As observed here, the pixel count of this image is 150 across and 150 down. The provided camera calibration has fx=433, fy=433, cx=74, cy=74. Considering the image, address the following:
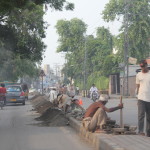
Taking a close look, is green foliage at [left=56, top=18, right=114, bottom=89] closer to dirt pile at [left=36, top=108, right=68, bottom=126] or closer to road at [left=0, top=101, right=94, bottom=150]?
dirt pile at [left=36, top=108, right=68, bottom=126]

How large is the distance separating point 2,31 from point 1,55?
58.9 feet

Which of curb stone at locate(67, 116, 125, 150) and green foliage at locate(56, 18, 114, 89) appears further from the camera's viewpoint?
green foliage at locate(56, 18, 114, 89)

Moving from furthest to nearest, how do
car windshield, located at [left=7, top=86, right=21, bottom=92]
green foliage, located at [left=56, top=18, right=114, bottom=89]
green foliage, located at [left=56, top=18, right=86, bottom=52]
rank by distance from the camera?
green foliage, located at [left=56, top=18, right=86, bottom=52] < green foliage, located at [left=56, top=18, right=114, bottom=89] < car windshield, located at [left=7, top=86, right=21, bottom=92]

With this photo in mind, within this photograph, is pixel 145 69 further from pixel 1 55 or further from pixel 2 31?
pixel 1 55

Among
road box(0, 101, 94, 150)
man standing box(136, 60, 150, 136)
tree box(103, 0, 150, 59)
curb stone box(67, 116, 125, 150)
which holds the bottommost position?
road box(0, 101, 94, 150)

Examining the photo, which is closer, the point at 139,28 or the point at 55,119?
the point at 55,119

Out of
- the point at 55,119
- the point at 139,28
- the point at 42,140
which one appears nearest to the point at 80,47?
the point at 139,28

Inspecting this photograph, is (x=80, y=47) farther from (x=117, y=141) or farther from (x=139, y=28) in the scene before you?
(x=117, y=141)

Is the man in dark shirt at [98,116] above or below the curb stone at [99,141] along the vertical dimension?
above

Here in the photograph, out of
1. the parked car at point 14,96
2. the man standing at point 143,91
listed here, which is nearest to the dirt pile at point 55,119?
the man standing at point 143,91

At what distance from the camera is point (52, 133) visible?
43.9ft

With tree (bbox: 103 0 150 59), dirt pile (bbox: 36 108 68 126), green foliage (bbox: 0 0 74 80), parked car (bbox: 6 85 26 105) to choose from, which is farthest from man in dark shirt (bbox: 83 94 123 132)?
tree (bbox: 103 0 150 59)

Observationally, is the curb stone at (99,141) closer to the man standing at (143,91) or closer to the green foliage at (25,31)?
the man standing at (143,91)

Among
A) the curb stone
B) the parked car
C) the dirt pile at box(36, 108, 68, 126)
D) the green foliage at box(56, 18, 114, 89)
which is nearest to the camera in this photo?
the curb stone
